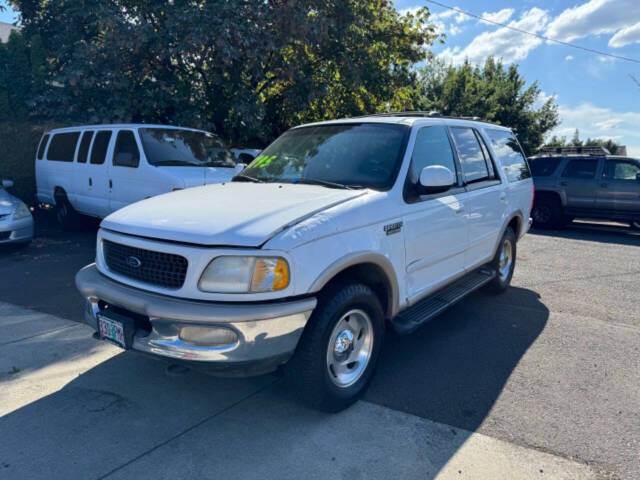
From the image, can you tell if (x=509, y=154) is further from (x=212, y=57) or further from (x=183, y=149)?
(x=212, y=57)

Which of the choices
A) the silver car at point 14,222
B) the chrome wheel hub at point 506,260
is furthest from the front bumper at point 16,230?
the chrome wheel hub at point 506,260

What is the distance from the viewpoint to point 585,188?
11.9 meters

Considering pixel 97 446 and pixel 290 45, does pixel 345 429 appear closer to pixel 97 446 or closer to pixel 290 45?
pixel 97 446

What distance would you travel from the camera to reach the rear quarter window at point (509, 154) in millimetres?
5477

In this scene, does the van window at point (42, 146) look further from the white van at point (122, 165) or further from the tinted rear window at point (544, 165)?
the tinted rear window at point (544, 165)

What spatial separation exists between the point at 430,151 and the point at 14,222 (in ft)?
20.9

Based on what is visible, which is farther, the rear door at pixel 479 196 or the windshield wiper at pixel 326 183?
the rear door at pixel 479 196

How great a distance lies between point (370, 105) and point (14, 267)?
10.4m

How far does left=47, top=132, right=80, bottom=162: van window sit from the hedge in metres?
2.05

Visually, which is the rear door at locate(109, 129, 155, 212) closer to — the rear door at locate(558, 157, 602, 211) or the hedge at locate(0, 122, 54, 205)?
the hedge at locate(0, 122, 54, 205)

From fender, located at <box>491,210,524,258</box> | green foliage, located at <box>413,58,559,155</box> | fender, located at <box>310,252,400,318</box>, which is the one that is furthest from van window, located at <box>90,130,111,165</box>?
green foliage, located at <box>413,58,559,155</box>

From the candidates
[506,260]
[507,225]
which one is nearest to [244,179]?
[507,225]

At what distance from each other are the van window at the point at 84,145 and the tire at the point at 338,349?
7.22 metres

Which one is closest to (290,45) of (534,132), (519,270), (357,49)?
(357,49)
